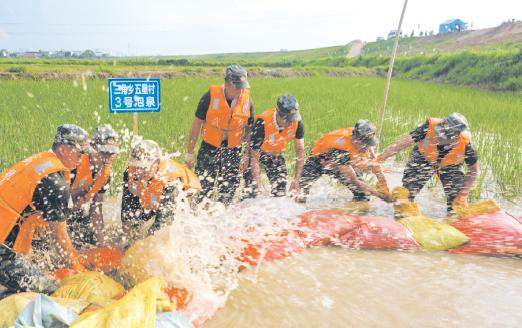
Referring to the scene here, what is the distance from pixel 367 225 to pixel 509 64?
15882 millimetres

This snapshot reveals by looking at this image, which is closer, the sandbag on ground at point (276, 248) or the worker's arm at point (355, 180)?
the sandbag on ground at point (276, 248)

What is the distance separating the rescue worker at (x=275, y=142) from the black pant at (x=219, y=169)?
0.14 m

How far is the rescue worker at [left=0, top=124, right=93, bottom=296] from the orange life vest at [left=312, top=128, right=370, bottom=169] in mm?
2048

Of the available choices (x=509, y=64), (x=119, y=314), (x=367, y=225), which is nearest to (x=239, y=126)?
(x=367, y=225)

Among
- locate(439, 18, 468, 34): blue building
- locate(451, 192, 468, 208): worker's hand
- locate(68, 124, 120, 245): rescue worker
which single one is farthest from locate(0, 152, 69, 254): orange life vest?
locate(439, 18, 468, 34): blue building

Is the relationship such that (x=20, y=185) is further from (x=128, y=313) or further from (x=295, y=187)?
(x=295, y=187)

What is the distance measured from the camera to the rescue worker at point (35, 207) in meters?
1.99

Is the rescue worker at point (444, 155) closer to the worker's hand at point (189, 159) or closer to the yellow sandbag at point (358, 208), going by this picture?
the yellow sandbag at point (358, 208)

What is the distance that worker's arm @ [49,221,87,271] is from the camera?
2137mm

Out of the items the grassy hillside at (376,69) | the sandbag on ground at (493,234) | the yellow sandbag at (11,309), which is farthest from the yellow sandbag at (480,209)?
the grassy hillside at (376,69)

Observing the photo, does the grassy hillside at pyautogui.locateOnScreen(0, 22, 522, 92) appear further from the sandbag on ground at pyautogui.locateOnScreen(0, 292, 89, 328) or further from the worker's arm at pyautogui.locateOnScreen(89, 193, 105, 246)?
the sandbag on ground at pyautogui.locateOnScreen(0, 292, 89, 328)

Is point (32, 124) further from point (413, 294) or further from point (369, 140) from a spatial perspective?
point (413, 294)

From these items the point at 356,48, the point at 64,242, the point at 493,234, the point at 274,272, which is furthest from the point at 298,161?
the point at 356,48

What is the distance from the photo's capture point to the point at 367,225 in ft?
10.4
